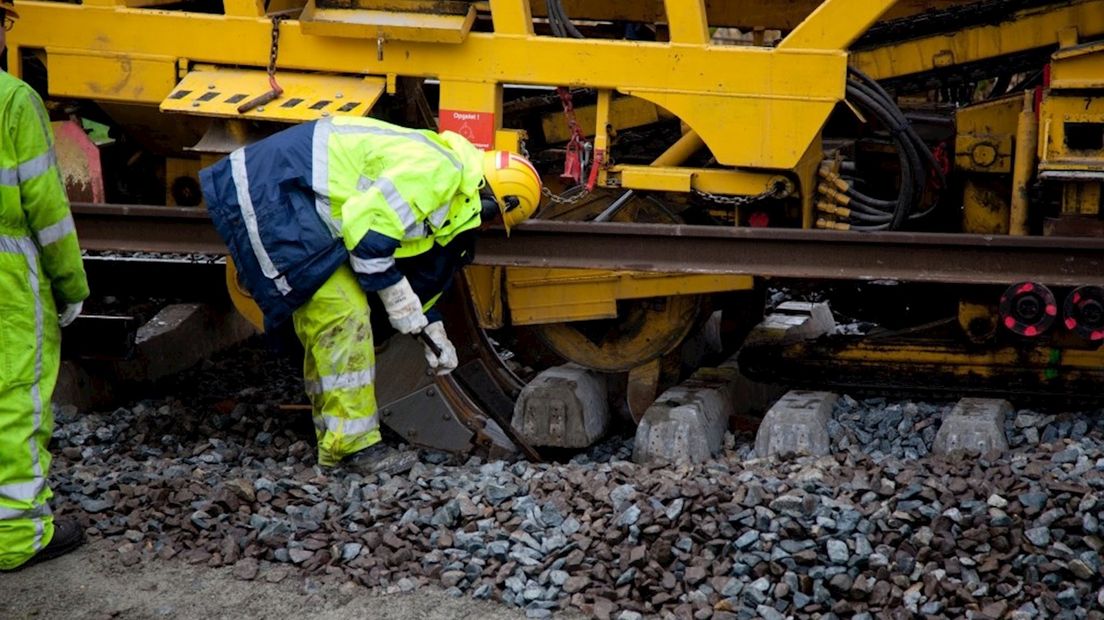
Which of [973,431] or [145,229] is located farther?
[145,229]

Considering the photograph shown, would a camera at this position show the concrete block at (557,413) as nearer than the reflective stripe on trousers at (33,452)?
No

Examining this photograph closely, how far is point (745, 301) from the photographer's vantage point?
6.84 meters

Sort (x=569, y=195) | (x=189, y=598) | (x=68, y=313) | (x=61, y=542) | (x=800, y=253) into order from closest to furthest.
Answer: (x=189, y=598) → (x=61, y=542) → (x=68, y=313) → (x=800, y=253) → (x=569, y=195)

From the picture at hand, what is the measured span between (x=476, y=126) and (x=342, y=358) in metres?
1.20

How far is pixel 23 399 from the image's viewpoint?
15.7 feet

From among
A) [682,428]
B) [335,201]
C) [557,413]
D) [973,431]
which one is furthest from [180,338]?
[973,431]

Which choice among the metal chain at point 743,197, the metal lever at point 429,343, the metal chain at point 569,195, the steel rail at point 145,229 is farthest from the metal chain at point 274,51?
the metal chain at point 743,197

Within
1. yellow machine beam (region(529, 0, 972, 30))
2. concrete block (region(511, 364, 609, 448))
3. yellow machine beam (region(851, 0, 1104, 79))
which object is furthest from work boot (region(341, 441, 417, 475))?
yellow machine beam (region(851, 0, 1104, 79))

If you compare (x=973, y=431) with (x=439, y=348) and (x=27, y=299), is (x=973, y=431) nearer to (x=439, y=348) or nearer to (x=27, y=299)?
(x=439, y=348)

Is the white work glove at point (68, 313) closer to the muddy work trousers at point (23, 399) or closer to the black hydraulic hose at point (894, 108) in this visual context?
the muddy work trousers at point (23, 399)

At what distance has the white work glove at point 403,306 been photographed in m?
5.24

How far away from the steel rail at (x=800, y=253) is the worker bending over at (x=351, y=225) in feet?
0.95

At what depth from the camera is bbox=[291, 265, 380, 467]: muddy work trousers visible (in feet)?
17.6

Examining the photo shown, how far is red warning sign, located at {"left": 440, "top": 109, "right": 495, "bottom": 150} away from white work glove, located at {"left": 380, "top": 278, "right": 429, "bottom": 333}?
0.92 meters
